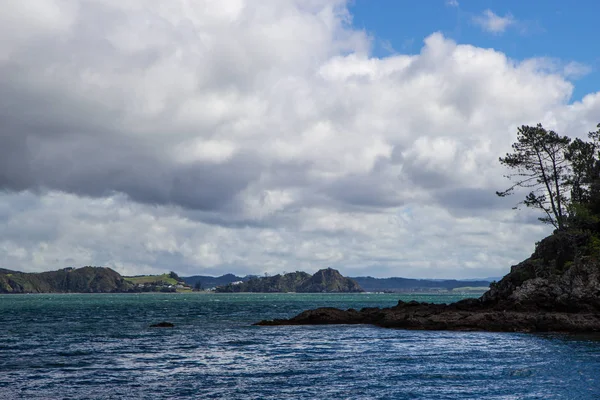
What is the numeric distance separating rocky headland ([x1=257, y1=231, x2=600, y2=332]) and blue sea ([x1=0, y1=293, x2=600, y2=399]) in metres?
5.07

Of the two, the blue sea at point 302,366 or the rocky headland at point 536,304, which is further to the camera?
the rocky headland at point 536,304

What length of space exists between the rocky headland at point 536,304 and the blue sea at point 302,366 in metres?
5.07

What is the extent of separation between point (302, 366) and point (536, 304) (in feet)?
139

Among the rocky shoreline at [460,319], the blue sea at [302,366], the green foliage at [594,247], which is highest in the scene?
the green foliage at [594,247]

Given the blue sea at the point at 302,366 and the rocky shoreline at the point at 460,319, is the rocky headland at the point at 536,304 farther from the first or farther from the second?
the blue sea at the point at 302,366

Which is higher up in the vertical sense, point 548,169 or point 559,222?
point 548,169

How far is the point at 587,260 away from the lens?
72.6 metres

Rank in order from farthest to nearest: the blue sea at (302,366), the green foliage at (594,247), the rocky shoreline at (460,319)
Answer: the green foliage at (594,247) < the rocky shoreline at (460,319) < the blue sea at (302,366)

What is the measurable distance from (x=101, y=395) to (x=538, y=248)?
234 ft

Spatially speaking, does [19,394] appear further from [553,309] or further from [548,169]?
[548,169]

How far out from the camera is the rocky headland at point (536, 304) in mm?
67875

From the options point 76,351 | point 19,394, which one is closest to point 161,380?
point 19,394

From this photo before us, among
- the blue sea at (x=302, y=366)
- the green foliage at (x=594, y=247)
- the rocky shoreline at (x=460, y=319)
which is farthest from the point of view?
the green foliage at (x=594, y=247)

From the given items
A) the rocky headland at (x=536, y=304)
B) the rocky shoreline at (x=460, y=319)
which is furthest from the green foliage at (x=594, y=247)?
the rocky shoreline at (x=460, y=319)
